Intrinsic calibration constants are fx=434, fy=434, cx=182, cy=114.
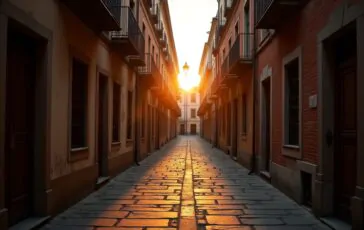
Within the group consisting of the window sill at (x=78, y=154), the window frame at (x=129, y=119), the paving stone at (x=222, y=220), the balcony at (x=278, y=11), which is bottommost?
the paving stone at (x=222, y=220)

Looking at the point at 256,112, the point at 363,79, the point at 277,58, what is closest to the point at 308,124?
the point at 363,79

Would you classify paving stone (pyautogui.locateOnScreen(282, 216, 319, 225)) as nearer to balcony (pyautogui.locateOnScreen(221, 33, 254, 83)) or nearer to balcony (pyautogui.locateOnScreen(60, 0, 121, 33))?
balcony (pyautogui.locateOnScreen(60, 0, 121, 33))

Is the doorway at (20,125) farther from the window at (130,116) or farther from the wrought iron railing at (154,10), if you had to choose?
the wrought iron railing at (154,10)

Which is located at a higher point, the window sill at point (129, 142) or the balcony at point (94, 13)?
the balcony at point (94, 13)

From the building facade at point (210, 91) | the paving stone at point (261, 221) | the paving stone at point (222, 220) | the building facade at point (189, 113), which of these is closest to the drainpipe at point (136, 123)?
the paving stone at point (222, 220)

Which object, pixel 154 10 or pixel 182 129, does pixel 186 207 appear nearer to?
pixel 154 10

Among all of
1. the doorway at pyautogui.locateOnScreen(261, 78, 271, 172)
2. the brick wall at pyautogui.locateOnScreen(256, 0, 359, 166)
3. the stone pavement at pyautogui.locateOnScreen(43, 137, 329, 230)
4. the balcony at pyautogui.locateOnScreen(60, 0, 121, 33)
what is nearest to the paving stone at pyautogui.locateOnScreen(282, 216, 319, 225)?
the stone pavement at pyautogui.locateOnScreen(43, 137, 329, 230)

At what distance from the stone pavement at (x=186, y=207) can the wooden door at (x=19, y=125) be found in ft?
1.84

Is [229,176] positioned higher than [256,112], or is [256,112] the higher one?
[256,112]

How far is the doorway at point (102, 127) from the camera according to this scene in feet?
35.8

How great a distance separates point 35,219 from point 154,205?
2.19m

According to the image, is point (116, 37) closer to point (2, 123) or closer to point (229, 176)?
point (229, 176)

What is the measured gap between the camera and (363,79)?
5.17 m

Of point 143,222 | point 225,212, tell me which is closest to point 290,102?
point 225,212
